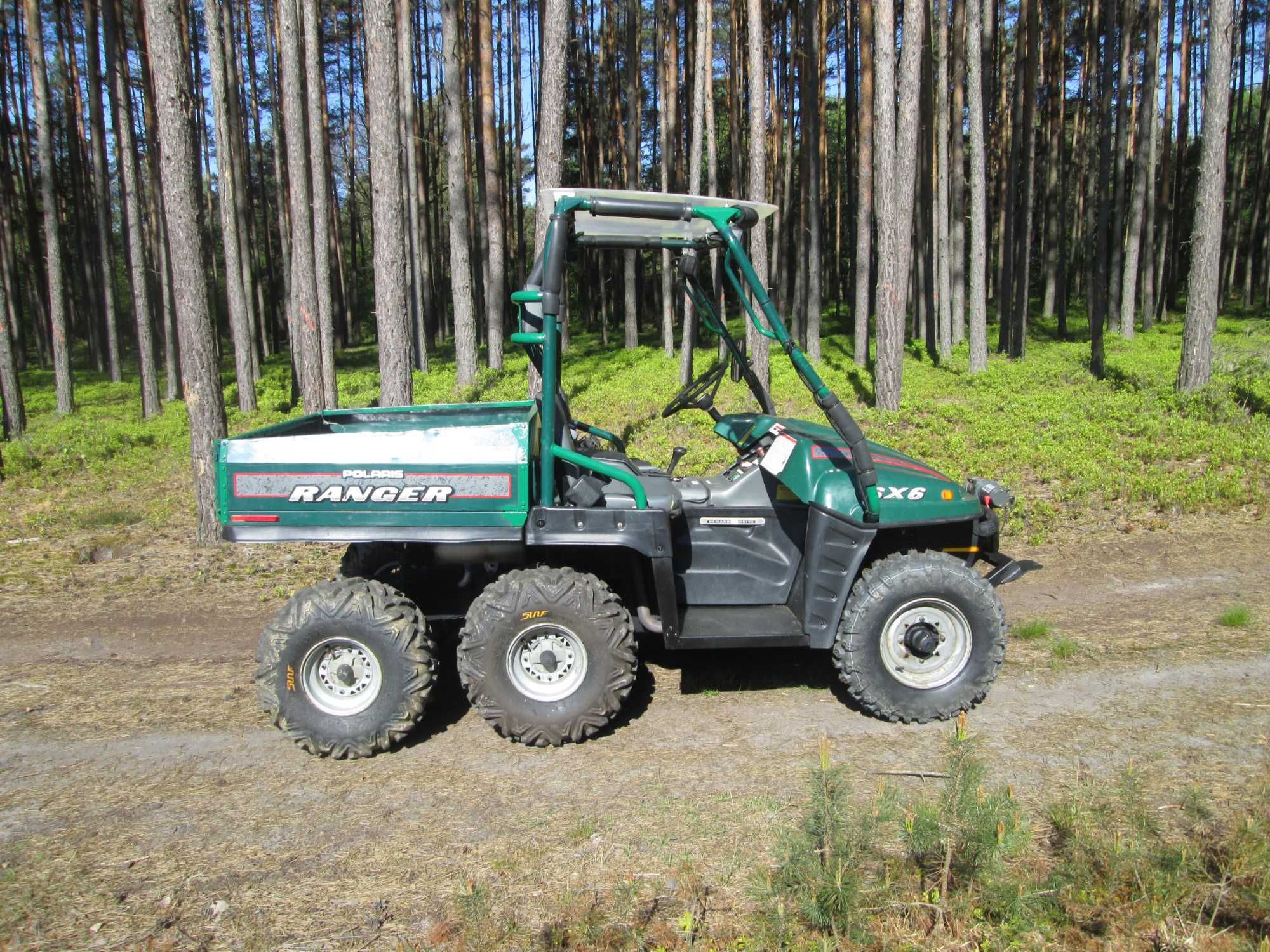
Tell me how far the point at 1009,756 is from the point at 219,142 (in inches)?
840

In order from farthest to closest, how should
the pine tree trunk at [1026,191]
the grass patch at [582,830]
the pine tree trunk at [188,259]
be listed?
the pine tree trunk at [1026,191] → the pine tree trunk at [188,259] → the grass patch at [582,830]

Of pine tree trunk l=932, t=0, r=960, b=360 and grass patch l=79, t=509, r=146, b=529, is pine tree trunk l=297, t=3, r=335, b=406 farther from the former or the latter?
pine tree trunk l=932, t=0, r=960, b=360

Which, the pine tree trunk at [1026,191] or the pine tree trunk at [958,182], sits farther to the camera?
the pine tree trunk at [958,182]

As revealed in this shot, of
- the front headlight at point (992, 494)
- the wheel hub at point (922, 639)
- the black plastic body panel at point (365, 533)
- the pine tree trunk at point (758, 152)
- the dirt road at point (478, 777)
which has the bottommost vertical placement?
the dirt road at point (478, 777)

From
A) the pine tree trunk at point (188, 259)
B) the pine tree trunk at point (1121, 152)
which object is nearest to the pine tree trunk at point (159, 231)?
the pine tree trunk at point (188, 259)

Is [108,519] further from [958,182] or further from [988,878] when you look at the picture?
[958,182]

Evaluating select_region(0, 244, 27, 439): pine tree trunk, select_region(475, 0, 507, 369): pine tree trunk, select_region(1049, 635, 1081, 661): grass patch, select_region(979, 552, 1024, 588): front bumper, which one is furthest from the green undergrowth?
select_region(979, 552, 1024, 588): front bumper

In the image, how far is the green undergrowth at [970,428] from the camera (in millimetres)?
9641

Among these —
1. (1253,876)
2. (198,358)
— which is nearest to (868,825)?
(1253,876)

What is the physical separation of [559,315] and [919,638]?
2.64m

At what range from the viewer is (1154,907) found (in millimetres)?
3039

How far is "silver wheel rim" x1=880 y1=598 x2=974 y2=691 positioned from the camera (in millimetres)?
4844

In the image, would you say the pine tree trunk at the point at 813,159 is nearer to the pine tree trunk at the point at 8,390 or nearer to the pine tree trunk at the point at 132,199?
the pine tree trunk at the point at 132,199

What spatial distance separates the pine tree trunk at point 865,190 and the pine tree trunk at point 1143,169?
18.7 ft
